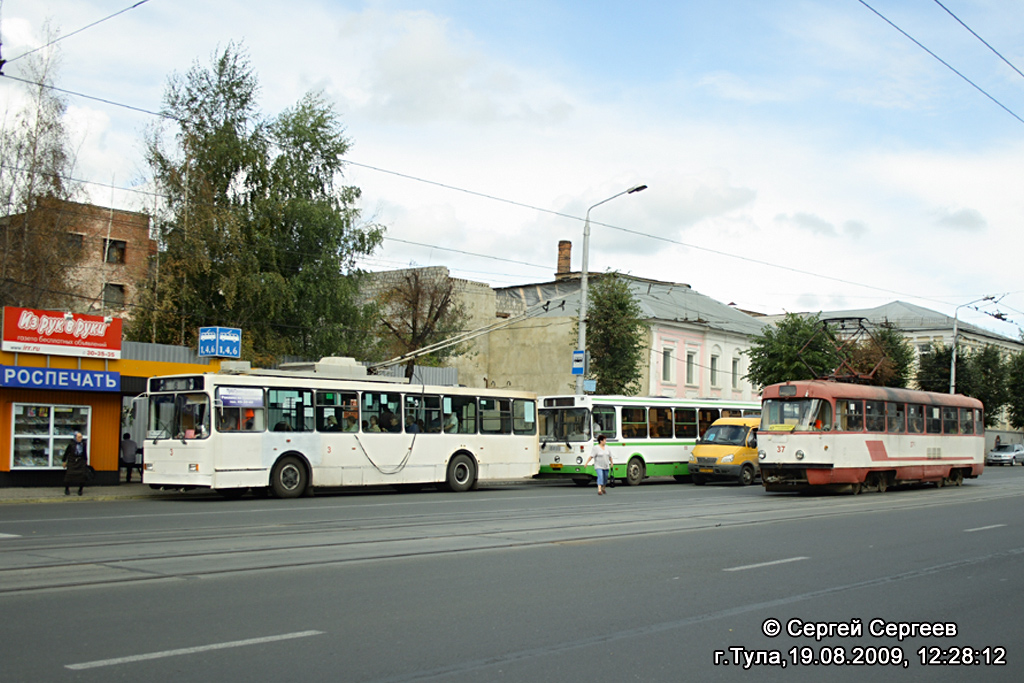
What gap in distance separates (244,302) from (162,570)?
26014 mm

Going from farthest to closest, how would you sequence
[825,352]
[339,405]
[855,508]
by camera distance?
[825,352], [339,405], [855,508]

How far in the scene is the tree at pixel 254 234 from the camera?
34.4m

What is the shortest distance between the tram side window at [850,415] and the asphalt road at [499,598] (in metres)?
8.96

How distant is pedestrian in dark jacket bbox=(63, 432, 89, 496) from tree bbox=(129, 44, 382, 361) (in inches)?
501

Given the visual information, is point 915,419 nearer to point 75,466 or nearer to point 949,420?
point 949,420

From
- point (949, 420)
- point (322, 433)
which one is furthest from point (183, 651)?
point (949, 420)

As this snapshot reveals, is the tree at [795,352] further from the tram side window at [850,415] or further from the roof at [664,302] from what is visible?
the tram side window at [850,415]

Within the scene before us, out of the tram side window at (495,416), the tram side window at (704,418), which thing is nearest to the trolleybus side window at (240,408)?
the tram side window at (495,416)

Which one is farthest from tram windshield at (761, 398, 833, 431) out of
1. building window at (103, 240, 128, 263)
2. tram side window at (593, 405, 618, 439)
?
building window at (103, 240, 128, 263)

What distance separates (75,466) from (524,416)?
12337 millimetres

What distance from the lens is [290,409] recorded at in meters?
22.8

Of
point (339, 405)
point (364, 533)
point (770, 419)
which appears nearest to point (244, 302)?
point (339, 405)

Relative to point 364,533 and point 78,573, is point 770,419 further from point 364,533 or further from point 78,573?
point 78,573

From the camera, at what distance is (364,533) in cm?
1433
